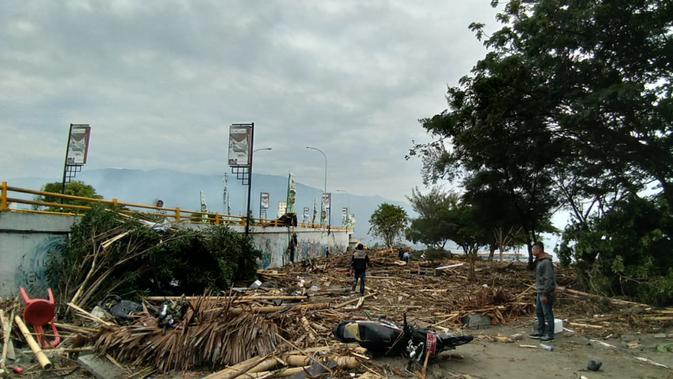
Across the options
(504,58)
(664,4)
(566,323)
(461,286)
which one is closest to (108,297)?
(566,323)

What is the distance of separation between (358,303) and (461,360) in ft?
17.5

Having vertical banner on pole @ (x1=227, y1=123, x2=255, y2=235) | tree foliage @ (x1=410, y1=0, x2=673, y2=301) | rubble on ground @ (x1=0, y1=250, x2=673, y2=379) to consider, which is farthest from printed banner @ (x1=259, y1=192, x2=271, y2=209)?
rubble on ground @ (x1=0, y1=250, x2=673, y2=379)

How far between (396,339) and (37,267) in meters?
9.94

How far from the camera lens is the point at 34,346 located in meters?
6.88

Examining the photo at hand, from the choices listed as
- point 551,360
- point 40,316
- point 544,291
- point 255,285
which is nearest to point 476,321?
point 544,291

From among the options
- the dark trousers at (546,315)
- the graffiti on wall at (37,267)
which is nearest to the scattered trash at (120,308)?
the graffiti on wall at (37,267)

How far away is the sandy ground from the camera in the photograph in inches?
267

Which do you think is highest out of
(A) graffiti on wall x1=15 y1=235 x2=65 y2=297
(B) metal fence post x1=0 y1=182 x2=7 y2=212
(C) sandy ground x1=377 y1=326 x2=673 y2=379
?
(B) metal fence post x1=0 y1=182 x2=7 y2=212

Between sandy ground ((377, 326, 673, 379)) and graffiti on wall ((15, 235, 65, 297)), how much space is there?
9517mm

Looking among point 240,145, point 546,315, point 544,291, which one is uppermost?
point 240,145

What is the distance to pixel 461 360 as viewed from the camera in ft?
24.3

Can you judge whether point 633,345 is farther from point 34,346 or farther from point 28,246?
Answer: point 28,246

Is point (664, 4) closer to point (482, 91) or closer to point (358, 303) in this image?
point (482, 91)

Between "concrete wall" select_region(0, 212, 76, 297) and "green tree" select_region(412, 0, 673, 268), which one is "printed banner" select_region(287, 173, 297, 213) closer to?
"green tree" select_region(412, 0, 673, 268)
